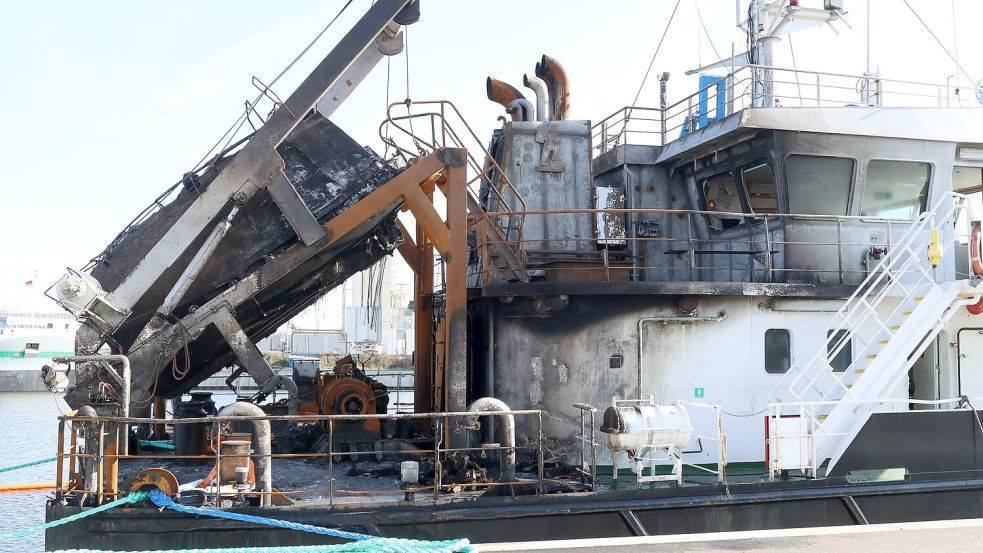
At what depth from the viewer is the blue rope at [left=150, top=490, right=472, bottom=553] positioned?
20.4 ft

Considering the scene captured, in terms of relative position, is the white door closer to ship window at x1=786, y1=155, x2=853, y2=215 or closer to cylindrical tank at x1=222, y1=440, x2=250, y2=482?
ship window at x1=786, y1=155, x2=853, y2=215

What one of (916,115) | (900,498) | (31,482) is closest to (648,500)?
(900,498)

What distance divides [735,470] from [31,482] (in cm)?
1712

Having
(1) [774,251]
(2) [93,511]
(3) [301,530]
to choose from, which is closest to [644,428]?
(3) [301,530]

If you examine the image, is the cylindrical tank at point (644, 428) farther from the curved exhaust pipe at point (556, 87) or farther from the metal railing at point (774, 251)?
the curved exhaust pipe at point (556, 87)

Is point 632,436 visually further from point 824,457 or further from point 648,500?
point 824,457

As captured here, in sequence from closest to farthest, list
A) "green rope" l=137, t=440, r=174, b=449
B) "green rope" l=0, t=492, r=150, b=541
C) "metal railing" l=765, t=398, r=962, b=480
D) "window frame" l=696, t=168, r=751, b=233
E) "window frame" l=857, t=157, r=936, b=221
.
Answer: "green rope" l=0, t=492, r=150, b=541 < "metal railing" l=765, t=398, r=962, b=480 < "window frame" l=857, t=157, r=936, b=221 < "window frame" l=696, t=168, r=751, b=233 < "green rope" l=137, t=440, r=174, b=449

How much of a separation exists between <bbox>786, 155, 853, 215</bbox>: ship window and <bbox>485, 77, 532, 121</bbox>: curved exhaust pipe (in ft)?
12.9

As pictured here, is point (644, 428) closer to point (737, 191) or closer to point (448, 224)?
point (448, 224)

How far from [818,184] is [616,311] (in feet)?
11.2

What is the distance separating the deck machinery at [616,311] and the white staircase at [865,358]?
0.11ft

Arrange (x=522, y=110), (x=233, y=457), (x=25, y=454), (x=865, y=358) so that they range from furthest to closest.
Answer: (x=25, y=454) < (x=522, y=110) < (x=865, y=358) < (x=233, y=457)

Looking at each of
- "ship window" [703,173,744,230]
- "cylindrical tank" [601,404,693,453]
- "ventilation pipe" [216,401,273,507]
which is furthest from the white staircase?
"ventilation pipe" [216,401,273,507]

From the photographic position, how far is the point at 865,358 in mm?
9789
